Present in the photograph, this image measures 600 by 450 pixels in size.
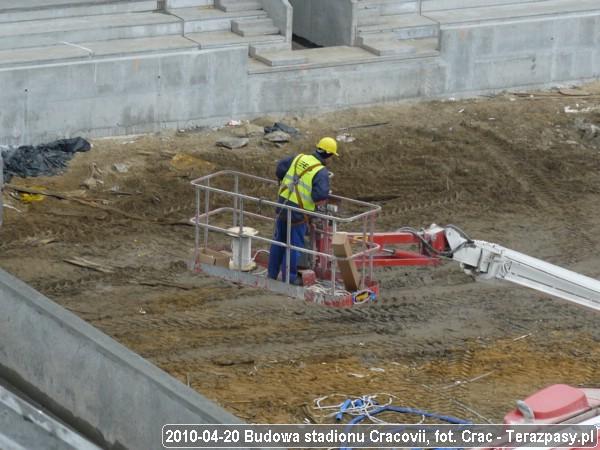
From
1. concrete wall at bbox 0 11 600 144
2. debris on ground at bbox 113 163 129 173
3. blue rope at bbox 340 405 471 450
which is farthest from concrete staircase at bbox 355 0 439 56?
blue rope at bbox 340 405 471 450

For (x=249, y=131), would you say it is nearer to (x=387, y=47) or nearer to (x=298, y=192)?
(x=387, y=47)

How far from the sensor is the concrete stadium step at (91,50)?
21359mm

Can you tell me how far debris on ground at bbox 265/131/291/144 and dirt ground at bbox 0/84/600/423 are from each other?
151mm

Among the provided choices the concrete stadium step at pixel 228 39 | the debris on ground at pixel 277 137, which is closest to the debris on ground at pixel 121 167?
Result: the debris on ground at pixel 277 137

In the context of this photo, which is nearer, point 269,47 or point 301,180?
point 301,180

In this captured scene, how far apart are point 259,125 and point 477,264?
978 centimetres

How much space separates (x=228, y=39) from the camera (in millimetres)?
23516

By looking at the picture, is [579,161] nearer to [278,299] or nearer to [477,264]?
[278,299]

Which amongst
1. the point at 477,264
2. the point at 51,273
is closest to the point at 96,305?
the point at 51,273

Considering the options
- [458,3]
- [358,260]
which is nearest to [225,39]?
[458,3]

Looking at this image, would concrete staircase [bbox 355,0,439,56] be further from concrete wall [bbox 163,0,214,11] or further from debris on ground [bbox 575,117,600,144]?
debris on ground [bbox 575,117,600,144]

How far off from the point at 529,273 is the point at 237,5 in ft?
40.7

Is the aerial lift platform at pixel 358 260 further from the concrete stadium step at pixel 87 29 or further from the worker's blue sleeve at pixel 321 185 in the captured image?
the concrete stadium step at pixel 87 29

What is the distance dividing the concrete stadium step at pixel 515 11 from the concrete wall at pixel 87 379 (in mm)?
14838
